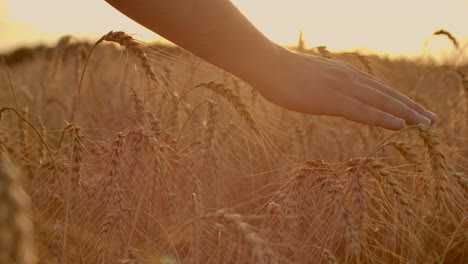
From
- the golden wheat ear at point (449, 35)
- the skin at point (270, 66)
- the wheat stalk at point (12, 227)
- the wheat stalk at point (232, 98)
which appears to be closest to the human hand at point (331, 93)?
the skin at point (270, 66)

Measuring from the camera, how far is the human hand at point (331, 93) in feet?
5.42

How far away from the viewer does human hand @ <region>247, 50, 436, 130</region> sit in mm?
1652

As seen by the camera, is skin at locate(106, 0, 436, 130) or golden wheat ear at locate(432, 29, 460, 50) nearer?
skin at locate(106, 0, 436, 130)

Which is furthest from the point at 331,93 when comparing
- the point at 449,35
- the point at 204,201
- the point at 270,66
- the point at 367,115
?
the point at 449,35

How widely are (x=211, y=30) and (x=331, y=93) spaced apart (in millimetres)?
497

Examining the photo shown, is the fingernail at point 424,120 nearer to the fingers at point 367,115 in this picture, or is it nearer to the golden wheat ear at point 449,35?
the fingers at point 367,115

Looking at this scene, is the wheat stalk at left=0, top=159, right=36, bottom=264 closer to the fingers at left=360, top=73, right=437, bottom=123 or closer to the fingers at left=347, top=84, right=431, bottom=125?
the fingers at left=347, top=84, right=431, bottom=125

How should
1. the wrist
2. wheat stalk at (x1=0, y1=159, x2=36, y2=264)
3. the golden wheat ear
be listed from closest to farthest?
wheat stalk at (x1=0, y1=159, x2=36, y2=264), the wrist, the golden wheat ear

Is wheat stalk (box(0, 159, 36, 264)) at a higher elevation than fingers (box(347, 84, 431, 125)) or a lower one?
lower

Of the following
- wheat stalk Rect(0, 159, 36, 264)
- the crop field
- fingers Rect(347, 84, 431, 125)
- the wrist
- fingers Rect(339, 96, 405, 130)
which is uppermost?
the wrist

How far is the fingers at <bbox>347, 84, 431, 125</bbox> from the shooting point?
1749mm

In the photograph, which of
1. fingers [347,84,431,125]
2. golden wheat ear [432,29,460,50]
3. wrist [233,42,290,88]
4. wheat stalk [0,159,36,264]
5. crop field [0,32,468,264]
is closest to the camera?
wheat stalk [0,159,36,264]

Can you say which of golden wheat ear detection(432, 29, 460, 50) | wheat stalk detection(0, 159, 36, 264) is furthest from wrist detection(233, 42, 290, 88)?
golden wheat ear detection(432, 29, 460, 50)

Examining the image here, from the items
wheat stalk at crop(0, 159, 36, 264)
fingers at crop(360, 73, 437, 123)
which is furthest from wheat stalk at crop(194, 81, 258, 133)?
wheat stalk at crop(0, 159, 36, 264)
